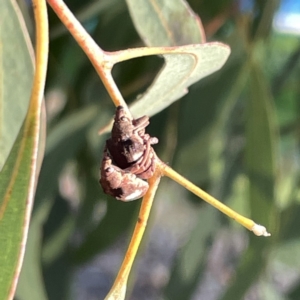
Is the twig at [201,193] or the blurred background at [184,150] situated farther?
the blurred background at [184,150]

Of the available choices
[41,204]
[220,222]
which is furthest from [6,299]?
[220,222]

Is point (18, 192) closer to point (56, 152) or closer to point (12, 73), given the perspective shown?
point (12, 73)

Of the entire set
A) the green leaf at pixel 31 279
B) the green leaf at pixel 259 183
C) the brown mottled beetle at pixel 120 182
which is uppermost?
the brown mottled beetle at pixel 120 182

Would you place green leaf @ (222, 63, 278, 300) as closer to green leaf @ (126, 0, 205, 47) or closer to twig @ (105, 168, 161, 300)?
green leaf @ (126, 0, 205, 47)

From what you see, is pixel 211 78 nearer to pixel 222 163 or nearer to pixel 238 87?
pixel 238 87

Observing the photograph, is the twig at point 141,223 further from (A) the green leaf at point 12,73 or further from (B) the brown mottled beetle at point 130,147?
(A) the green leaf at point 12,73

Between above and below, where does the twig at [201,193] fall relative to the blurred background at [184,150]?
above

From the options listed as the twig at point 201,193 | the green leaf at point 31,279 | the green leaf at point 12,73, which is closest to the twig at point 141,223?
the twig at point 201,193
